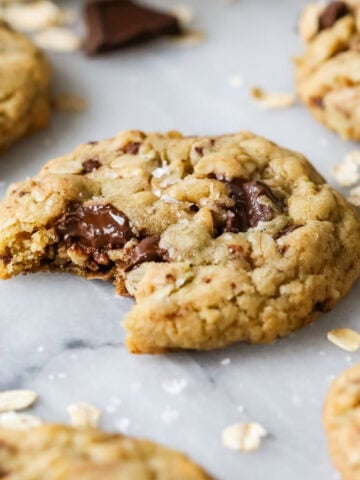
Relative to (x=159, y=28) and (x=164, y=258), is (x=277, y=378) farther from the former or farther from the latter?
(x=159, y=28)

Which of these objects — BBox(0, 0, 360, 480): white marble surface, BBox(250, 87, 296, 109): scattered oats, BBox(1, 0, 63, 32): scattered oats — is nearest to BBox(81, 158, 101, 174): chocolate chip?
BBox(0, 0, 360, 480): white marble surface

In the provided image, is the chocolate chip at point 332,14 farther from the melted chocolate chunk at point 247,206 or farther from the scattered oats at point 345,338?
the scattered oats at point 345,338

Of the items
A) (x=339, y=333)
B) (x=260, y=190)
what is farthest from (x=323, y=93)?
(x=339, y=333)

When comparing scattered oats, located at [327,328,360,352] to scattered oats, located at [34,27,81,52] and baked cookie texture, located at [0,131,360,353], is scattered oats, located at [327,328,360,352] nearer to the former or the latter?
baked cookie texture, located at [0,131,360,353]

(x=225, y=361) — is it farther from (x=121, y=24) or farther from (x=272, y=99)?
(x=121, y=24)

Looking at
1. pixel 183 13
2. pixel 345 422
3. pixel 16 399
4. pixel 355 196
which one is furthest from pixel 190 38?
pixel 345 422

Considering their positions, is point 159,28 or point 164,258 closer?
point 164,258

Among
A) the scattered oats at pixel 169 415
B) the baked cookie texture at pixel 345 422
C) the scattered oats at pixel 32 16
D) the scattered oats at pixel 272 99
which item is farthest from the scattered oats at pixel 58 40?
the baked cookie texture at pixel 345 422
